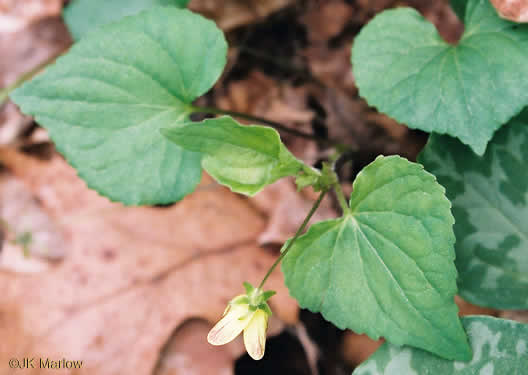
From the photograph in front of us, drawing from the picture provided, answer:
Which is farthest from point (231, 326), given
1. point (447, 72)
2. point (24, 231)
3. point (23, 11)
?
point (23, 11)

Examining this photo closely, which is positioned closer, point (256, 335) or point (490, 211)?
point (256, 335)

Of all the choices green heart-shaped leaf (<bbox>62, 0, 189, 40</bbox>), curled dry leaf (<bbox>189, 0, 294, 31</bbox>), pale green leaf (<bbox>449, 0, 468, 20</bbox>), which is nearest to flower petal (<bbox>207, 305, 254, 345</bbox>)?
pale green leaf (<bbox>449, 0, 468, 20</bbox>)

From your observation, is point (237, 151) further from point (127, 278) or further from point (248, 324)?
point (127, 278)

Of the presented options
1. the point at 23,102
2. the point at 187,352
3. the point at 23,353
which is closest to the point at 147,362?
the point at 187,352

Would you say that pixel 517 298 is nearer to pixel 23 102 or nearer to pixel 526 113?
pixel 526 113

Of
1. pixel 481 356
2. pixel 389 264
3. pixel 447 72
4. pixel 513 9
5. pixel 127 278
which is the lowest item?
pixel 127 278

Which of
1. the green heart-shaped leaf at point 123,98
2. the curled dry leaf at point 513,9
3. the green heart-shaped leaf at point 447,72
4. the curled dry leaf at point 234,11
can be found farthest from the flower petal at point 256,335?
the curled dry leaf at point 234,11
